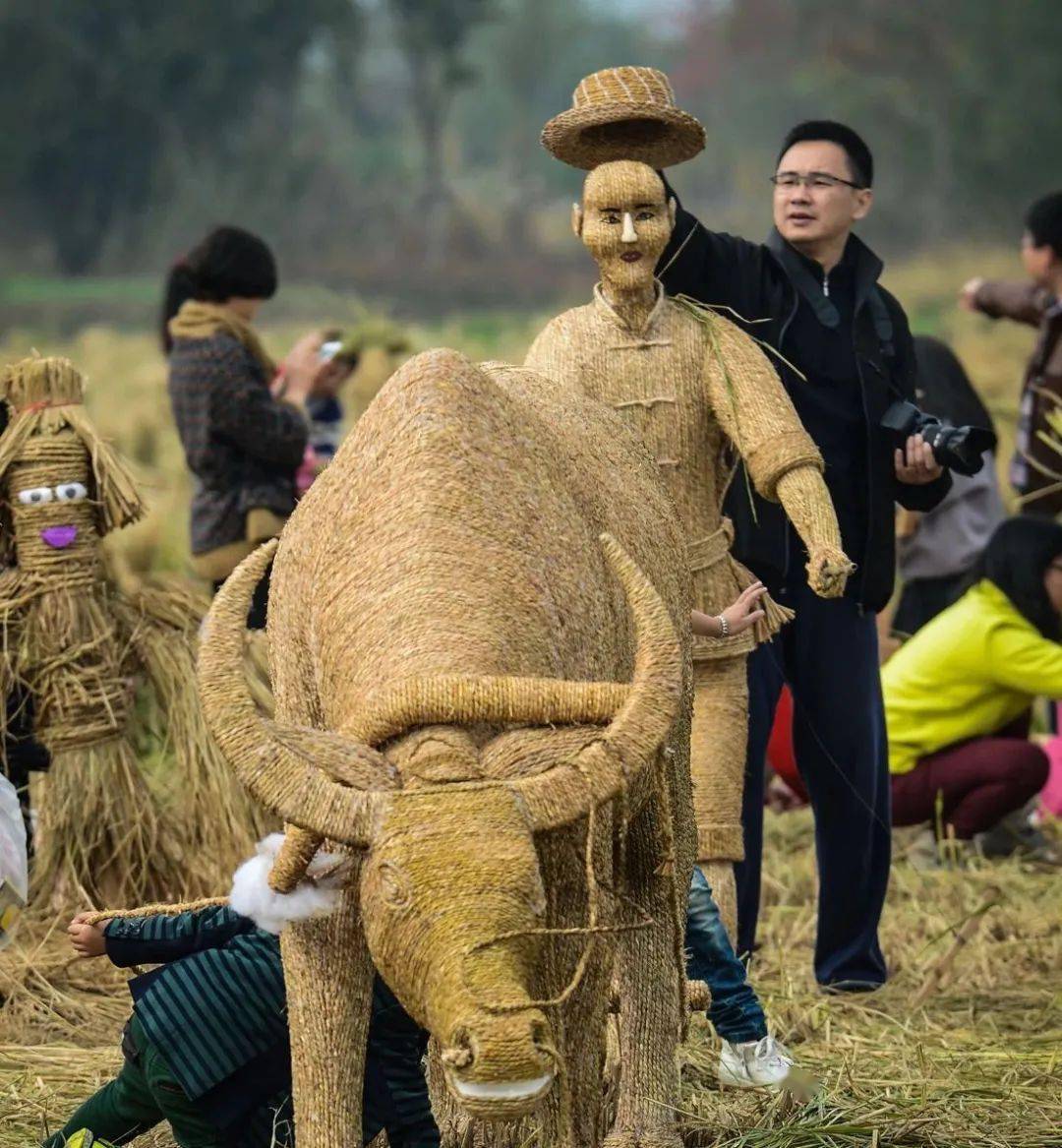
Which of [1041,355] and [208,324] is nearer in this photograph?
[208,324]

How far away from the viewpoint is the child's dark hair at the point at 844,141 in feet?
19.7

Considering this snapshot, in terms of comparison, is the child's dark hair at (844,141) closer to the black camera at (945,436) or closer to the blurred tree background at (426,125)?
the black camera at (945,436)

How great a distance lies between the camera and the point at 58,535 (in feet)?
20.0

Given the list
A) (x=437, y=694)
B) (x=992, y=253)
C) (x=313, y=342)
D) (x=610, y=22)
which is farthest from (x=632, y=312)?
(x=610, y=22)

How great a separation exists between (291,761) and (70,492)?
9.74 ft

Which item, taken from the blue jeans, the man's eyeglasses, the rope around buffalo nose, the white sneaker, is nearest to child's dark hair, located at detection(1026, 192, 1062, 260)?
the man's eyeglasses

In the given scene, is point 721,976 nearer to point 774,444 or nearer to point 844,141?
point 774,444

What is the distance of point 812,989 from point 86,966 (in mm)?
2119

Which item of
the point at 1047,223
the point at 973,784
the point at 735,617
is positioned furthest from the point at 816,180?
the point at 1047,223

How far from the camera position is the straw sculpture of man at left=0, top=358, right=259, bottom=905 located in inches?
240

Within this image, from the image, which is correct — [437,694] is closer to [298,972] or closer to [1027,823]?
[298,972]

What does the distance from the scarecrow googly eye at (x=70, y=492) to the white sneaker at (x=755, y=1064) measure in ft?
8.00

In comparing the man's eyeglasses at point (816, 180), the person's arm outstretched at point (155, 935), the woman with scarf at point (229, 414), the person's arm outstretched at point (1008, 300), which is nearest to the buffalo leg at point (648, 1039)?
the person's arm outstretched at point (155, 935)

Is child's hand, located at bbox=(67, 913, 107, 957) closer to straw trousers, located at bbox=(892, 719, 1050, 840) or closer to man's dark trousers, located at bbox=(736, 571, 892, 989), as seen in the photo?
man's dark trousers, located at bbox=(736, 571, 892, 989)
